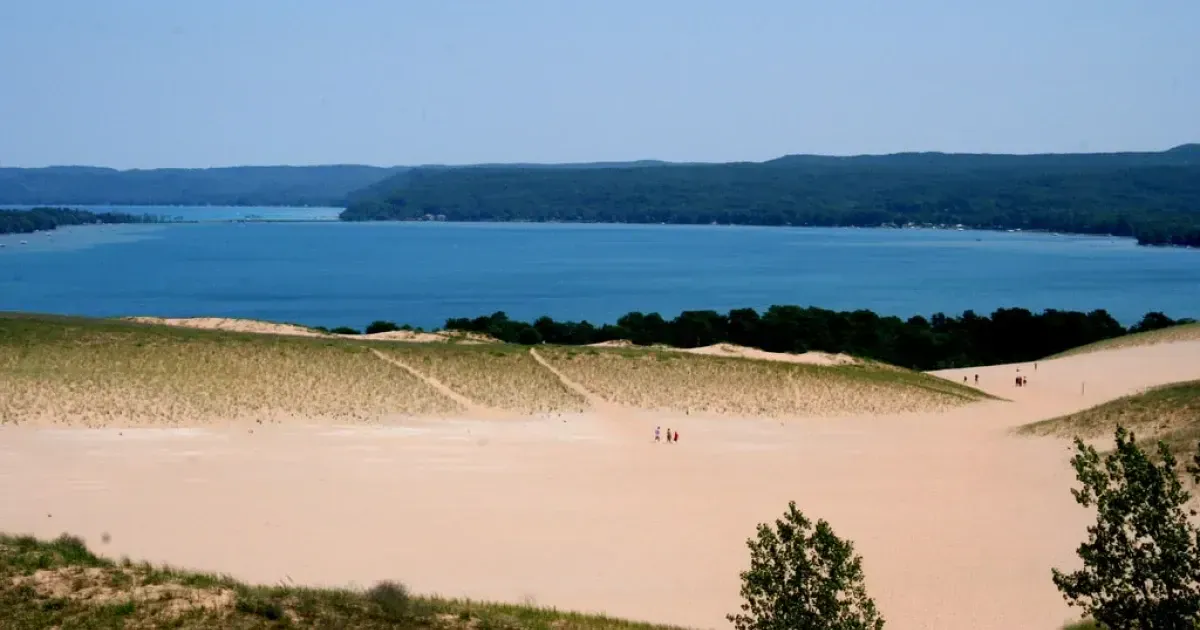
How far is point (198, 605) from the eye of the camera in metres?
13.1

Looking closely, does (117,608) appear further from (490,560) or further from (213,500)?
(213,500)

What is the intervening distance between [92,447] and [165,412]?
4.41m

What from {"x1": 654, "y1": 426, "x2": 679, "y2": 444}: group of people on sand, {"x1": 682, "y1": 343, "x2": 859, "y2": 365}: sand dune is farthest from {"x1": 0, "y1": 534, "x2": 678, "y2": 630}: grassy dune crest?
{"x1": 682, "y1": 343, "x2": 859, "y2": 365}: sand dune

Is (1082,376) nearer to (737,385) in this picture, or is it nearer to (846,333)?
(846,333)

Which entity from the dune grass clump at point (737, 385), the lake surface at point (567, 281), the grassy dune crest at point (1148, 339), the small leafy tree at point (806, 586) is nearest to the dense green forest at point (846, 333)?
the grassy dune crest at point (1148, 339)

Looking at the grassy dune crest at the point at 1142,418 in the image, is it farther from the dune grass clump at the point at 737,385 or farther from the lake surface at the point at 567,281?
the lake surface at the point at 567,281

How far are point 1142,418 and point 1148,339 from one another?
2801 centimetres

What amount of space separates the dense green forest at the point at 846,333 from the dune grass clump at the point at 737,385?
1465 cm

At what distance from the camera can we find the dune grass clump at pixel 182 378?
3234cm

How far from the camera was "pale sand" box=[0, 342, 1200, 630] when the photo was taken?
18.3 meters

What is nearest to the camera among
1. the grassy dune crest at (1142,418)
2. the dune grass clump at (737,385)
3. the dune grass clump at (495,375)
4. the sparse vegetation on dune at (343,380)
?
the grassy dune crest at (1142,418)

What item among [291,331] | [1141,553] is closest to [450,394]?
[291,331]

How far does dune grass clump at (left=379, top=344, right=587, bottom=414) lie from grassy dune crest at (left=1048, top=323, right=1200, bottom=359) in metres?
27.4

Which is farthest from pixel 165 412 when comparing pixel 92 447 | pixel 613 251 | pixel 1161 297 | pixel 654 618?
pixel 613 251
